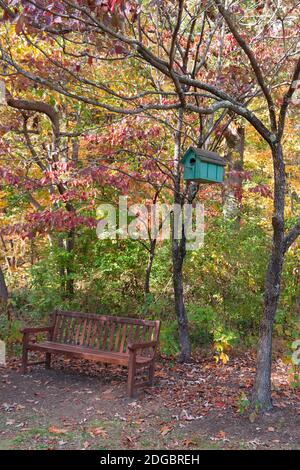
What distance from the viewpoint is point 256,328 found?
8523 millimetres

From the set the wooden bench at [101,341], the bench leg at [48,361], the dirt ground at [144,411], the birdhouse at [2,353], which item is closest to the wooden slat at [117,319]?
the wooden bench at [101,341]

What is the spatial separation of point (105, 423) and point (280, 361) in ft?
11.5

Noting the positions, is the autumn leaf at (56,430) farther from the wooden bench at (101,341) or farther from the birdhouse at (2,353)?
the birdhouse at (2,353)

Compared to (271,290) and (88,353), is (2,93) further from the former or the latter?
(271,290)

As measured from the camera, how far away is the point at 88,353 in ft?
20.9

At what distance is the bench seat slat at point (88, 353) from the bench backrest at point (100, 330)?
0.52 feet

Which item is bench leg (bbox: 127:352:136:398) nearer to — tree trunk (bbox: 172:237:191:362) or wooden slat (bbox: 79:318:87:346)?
wooden slat (bbox: 79:318:87:346)

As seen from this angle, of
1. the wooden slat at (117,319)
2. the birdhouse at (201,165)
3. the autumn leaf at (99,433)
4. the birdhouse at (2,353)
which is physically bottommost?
the autumn leaf at (99,433)

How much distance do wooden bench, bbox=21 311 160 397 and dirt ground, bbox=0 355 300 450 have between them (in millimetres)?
353

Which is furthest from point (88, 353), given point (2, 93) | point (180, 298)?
point (2, 93)

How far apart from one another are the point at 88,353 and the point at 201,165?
9.23 ft

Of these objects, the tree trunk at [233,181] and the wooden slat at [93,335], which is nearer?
the wooden slat at [93,335]

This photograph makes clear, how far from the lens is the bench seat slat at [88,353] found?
6082 millimetres
